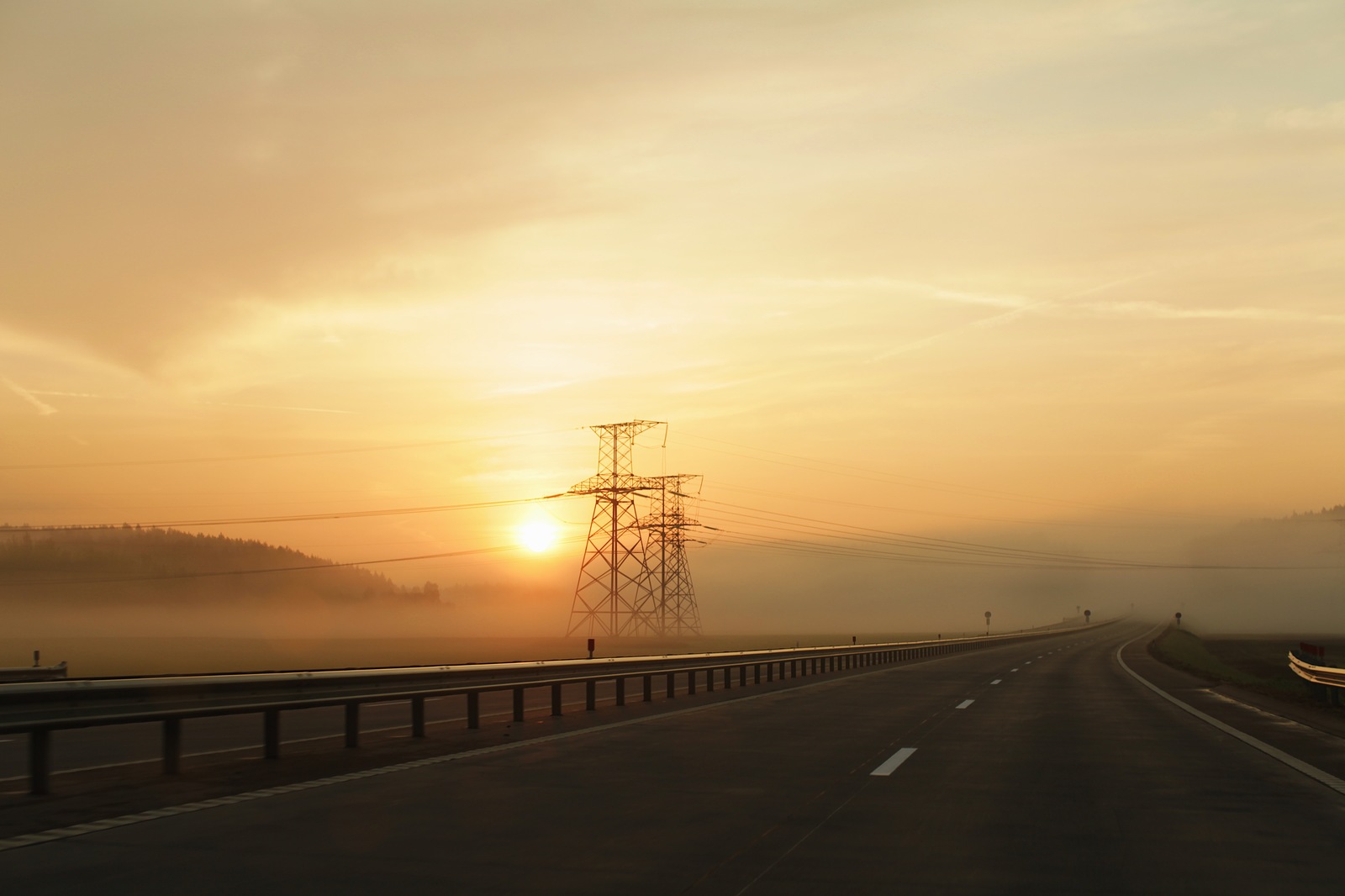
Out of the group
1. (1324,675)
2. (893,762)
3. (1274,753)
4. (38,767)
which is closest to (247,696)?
(38,767)

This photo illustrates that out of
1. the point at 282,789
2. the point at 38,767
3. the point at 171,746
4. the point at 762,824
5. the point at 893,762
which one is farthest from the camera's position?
the point at 893,762

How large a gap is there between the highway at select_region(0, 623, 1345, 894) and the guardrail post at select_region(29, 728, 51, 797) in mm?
1724

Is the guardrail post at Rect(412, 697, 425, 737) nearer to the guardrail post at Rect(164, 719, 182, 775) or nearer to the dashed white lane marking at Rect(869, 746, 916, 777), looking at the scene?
the guardrail post at Rect(164, 719, 182, 775)

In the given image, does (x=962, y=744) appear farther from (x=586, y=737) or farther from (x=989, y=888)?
(x=989, y=888)

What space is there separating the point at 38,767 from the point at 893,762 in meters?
8.63

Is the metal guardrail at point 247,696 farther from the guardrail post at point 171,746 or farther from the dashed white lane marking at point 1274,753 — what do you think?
the dashed white lane marking at point 1274,753

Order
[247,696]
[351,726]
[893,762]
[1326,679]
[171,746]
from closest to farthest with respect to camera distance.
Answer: [171,746] → [893,762] → [351,726] → [247,696] → [1326,679]

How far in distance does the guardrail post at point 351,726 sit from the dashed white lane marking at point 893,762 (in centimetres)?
647

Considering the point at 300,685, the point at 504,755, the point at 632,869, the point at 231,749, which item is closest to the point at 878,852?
the point at 632,869

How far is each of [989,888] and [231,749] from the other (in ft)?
38.1

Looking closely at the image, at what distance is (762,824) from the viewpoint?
30.2 ft

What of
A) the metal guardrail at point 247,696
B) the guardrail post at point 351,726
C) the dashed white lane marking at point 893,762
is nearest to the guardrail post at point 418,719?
the metal guardrail at point 247,696

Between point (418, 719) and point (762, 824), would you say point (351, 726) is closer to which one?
point (418, 719)

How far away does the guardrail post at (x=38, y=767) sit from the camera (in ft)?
35.0
